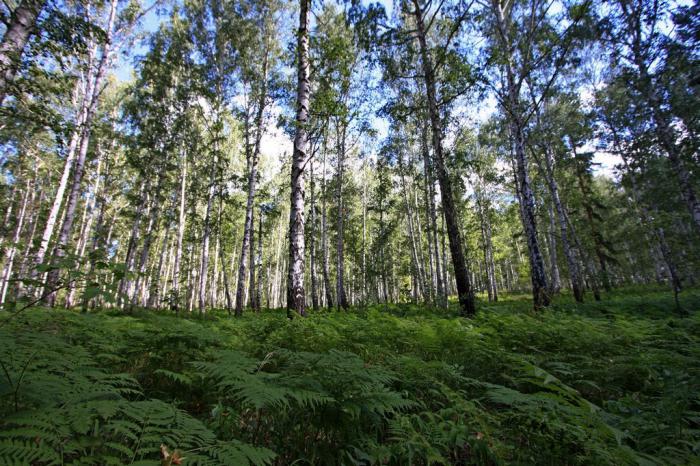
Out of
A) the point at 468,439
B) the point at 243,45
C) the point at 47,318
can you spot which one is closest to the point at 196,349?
the point at 47,318

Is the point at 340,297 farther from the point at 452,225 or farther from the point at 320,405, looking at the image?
the point at 320,405

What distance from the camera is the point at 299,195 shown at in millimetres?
7461

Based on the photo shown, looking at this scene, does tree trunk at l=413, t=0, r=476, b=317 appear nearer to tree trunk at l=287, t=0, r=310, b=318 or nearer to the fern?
tree trunk at l=287, t=0, r=310, b=318

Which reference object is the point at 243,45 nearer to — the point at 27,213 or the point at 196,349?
the point at 196,349

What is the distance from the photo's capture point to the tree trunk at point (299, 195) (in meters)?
7.06

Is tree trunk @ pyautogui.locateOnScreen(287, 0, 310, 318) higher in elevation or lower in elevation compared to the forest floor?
higher

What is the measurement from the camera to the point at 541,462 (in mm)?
1930

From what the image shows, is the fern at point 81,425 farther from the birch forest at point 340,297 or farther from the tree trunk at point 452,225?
the tree trunk at point 452,225

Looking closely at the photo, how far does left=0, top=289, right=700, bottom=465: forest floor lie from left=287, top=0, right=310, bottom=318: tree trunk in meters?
2.64

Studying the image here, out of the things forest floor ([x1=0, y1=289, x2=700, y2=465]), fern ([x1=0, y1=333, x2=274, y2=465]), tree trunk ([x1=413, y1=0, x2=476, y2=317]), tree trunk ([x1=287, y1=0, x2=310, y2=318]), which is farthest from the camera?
tree trunk ([x1=413, y1=0, x2=476, y2=317])

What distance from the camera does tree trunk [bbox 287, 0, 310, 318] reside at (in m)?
7.06

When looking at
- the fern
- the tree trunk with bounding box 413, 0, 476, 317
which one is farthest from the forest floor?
the tree trunk with bounding box 413, 0, 476, 317

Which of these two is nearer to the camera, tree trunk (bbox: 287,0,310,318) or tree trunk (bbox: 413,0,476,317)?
tree trunk (bbox: 287,0,310,318)

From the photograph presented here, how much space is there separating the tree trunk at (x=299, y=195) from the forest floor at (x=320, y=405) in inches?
104
